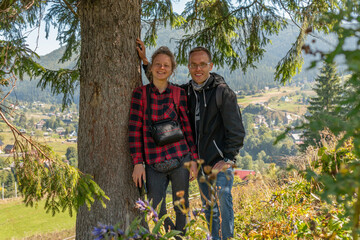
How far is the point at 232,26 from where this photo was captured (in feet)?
14.0

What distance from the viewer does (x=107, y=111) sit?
2566 millimetres

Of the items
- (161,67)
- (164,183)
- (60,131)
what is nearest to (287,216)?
(164,183)

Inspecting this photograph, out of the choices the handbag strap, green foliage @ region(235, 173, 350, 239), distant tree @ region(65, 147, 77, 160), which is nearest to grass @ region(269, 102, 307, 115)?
distant tree @ region(65, 147, 77, 160)

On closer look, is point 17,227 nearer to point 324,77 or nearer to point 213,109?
point 213,109

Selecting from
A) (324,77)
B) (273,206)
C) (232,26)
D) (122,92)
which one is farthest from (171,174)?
(324,77)

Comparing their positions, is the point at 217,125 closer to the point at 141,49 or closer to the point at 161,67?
the point at 161,67

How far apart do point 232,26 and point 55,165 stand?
3.12 meters

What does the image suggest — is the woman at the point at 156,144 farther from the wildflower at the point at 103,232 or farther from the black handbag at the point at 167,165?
the wildflower at the point at 103,232

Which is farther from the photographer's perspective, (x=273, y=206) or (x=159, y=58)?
(x=273, y=206)

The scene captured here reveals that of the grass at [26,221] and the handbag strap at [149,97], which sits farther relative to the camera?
the grass at [26,221]

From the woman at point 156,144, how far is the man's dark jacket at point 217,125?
0.35ft

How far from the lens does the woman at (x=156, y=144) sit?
248cm

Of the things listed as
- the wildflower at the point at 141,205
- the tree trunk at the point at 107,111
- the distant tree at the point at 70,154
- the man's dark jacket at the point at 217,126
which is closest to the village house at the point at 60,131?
the distant tree at the point at 70,154

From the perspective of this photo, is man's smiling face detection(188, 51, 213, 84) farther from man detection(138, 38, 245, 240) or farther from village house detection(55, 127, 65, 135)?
village house detection(55, 127, 65, 135)
